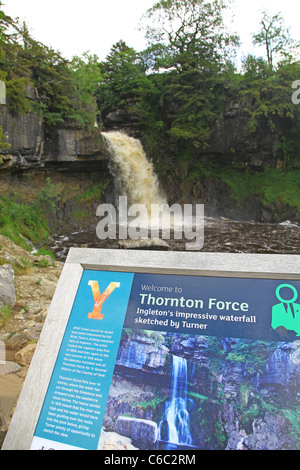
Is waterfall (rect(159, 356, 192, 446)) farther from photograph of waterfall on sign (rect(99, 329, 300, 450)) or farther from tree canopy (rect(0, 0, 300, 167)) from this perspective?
tree canopy (rect(0, 0, 300, 167))

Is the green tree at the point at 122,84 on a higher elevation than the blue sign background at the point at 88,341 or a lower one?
higher

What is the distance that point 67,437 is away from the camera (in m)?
1.69

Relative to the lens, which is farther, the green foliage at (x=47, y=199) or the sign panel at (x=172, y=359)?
the green foliage at (x=47, y=199)

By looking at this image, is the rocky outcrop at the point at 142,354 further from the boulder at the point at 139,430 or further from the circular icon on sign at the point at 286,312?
the circular icon on sign at the point at 286,312

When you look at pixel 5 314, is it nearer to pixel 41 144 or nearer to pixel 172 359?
pixel 172 359

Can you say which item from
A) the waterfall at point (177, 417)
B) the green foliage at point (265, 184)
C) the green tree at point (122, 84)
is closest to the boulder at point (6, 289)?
the waterfall at point (177, 417)

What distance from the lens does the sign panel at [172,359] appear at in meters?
1.63

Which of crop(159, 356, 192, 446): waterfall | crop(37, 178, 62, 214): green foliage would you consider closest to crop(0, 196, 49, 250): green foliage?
crop(37, 178, 62, 214): green foliage

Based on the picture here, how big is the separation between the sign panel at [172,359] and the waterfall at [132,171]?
1499cm

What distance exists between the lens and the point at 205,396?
166 cm

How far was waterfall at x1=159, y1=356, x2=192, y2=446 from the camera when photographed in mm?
1593

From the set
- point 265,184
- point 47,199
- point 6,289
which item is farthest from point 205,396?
point 265,184

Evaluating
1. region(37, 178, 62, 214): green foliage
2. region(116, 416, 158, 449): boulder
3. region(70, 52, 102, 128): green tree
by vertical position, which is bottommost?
region(116, 416, 158, 449): boulder

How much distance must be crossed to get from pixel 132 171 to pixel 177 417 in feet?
53.0
